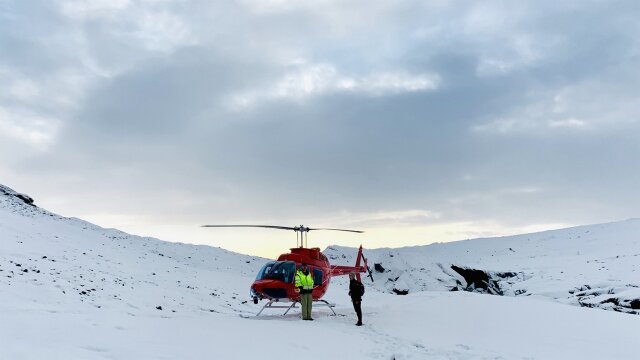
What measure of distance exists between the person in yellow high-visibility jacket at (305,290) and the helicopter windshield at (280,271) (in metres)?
0.42

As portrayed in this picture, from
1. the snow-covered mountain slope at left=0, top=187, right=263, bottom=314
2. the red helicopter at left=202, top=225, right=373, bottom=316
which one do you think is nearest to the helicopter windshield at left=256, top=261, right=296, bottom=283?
the red helicopter at left=202, top=225, right=373, bottom=316

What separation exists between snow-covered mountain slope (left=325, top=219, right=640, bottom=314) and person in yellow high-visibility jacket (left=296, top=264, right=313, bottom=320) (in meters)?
15.0

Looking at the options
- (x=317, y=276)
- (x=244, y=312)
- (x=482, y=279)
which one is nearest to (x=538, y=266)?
(x=482, y=279)

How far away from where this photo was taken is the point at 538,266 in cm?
4572

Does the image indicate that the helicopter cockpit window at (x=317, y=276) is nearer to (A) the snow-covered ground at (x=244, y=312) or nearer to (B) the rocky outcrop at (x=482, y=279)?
(A) the snow-covered ground at (x=244, y=312)

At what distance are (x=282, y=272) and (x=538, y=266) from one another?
115ft

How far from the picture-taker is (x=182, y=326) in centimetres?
1133

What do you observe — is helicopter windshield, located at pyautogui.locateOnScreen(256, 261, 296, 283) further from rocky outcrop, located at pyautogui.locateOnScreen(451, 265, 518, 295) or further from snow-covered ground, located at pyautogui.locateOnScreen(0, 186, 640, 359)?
rocky outcrop, located at pyautogui.locateOnScreen(451, 265, 518, 295)

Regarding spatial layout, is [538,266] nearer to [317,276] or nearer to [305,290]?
[317,276]

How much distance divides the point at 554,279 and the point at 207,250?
29235 mm

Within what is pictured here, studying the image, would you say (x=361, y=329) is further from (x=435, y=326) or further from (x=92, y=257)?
(x=92, y=257)

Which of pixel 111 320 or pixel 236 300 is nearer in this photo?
pixel 111 320

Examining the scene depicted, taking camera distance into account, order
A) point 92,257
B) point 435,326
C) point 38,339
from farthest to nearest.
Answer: point 92,257, point 435,326, point 38,339

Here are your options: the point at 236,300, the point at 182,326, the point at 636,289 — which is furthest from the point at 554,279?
the point at 182,326
